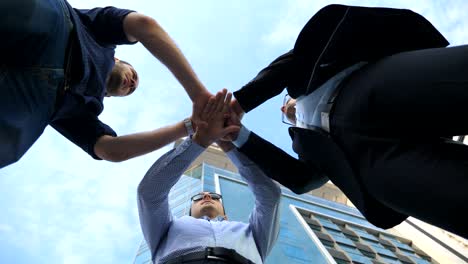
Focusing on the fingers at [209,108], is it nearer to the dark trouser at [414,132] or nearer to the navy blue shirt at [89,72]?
the navy blue shirt at [89,72]

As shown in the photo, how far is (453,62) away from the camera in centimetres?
135

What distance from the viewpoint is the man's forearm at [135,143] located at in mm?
2602

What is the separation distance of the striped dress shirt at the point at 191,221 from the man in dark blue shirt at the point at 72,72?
206 millimetres

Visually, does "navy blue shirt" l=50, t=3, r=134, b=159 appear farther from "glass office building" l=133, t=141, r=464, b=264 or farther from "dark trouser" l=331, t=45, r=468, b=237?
"glass office building" l=133, t=141, r=464, b=264

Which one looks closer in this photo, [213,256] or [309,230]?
[213,256]

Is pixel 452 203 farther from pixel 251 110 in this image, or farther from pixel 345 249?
pixel 345 249

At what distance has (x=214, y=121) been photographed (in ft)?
8.87

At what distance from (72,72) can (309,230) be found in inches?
760

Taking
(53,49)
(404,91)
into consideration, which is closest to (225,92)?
(53,49)

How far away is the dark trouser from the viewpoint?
48.1 inches

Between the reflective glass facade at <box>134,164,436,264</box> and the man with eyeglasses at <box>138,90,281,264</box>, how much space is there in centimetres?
1033

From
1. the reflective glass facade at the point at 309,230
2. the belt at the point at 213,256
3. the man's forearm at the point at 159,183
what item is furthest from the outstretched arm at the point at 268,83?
the reflective glass facade at the point at 309,230

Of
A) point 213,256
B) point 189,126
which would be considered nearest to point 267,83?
point 189,126

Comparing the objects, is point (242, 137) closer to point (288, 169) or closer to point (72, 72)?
point (288, 169)
